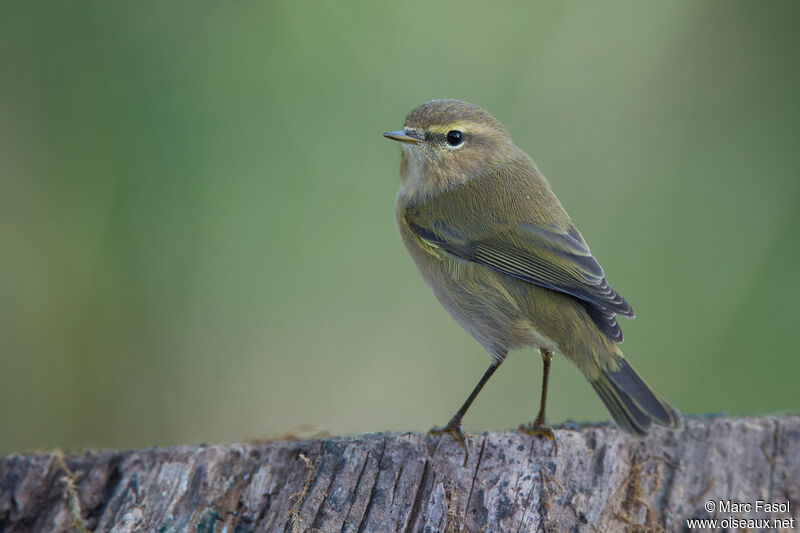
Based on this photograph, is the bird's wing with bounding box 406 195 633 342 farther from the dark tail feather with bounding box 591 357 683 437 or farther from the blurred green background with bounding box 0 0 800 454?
the blurred green background with bounding box 0 0 800 454

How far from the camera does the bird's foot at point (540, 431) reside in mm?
3373

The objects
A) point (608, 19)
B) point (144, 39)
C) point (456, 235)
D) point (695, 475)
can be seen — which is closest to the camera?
point (695, 475)

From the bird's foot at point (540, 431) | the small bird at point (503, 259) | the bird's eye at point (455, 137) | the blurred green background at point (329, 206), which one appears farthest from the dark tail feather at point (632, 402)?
the blurred green background at point (329, 206)

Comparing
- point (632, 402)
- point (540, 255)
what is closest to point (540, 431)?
point (632, 402)

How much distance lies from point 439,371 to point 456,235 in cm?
241

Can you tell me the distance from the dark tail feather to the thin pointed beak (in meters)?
1.76

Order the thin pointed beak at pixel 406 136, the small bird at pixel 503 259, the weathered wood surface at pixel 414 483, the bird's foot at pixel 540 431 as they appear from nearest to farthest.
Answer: the weathered wood surface at pixel 414 483, the bird's foot at pixel 540 431, the small bird at pixel 503 259, the thin pointed beak at pixel 406 136

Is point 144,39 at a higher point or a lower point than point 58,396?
higher

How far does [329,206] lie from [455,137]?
1.83 m

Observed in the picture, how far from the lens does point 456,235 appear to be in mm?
4301

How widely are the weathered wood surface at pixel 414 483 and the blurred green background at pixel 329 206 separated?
98.9 inches

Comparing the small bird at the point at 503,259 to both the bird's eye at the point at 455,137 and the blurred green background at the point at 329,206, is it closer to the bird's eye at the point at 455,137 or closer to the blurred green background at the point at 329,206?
the bird's eye at the point at 455,137

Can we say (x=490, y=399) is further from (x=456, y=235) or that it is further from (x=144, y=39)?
(x=144, y=39)

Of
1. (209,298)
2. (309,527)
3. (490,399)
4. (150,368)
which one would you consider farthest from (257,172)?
(309,527)
